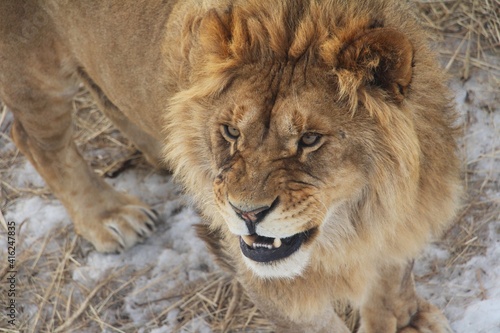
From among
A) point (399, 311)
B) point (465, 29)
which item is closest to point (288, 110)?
point (399, 311)

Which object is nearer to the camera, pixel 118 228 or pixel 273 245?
pixel 273 245

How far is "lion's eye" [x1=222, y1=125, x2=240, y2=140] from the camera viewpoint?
2.37 meters

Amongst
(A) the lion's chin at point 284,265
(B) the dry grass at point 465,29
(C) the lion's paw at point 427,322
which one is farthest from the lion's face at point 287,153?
(B) the dry grass at point 465,29

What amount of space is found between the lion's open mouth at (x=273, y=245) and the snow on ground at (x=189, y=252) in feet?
4.07

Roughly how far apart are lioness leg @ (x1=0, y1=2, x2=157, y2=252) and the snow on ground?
0.14m

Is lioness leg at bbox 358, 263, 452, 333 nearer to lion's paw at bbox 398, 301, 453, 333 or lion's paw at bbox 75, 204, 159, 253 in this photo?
lion's paw at bbox 398, 301, 453, 333

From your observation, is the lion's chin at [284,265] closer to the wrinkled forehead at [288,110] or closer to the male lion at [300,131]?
the male lion at [300,131]

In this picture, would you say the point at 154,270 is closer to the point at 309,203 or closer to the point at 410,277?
the point at 410,277

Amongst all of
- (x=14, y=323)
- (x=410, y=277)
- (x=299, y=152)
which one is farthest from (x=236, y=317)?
Result: (x=299, y=152)

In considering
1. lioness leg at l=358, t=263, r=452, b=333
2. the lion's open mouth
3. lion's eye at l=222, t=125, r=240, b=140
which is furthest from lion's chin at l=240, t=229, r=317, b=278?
lioness leg at l=358, t=263, r=452, b=333

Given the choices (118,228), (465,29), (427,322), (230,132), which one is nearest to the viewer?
(230,132)

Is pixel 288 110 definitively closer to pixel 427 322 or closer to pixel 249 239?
pixel 249 239

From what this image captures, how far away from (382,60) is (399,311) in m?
1.52

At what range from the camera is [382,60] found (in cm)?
218
